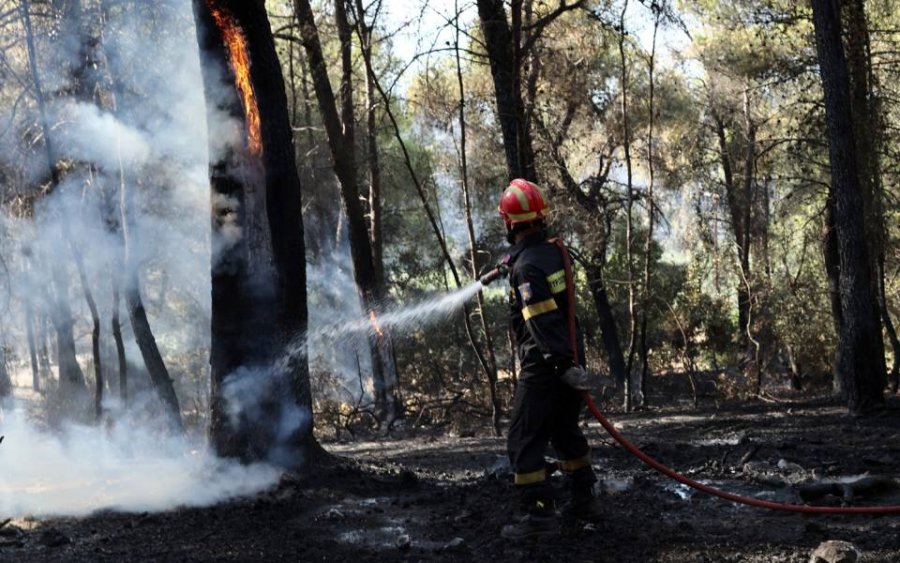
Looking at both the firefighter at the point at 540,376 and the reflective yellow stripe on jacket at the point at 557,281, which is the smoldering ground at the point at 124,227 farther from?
the reflective yellow stripe on jacket at the point at 557,281

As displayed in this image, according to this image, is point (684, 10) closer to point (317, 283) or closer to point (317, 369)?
point (317, 369)

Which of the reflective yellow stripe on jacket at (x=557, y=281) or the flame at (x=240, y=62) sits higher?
the flame at (x=240, y=62)

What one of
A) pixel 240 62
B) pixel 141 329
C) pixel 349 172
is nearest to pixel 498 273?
pixel 240 62

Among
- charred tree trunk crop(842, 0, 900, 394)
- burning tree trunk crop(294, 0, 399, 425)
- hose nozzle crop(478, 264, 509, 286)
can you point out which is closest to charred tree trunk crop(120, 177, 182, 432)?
burning tree trunk crop(294, 0, 399, 425)

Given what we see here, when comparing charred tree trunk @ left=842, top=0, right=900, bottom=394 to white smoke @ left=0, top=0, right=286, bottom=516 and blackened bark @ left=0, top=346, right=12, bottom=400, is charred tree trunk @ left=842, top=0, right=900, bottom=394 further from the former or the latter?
blackened bark @ left=0, top=346, right=12, bottom=400

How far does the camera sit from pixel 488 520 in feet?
18.9

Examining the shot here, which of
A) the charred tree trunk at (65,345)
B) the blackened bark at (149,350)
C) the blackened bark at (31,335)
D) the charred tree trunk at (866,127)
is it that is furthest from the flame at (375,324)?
the blackened bark at (31,335)

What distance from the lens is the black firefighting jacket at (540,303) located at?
5.22m

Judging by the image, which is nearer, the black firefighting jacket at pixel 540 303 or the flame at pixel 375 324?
the black firefighting jacket at pixel 540 303

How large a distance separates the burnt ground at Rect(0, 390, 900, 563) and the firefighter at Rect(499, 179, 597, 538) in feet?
0.76

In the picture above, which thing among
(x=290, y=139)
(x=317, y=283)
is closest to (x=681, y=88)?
(x=317, y=283)

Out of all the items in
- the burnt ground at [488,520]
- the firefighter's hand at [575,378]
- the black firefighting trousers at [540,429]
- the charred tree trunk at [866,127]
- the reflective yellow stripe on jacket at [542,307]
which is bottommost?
the burnt ground at [488,520]

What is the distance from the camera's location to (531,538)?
5.20m

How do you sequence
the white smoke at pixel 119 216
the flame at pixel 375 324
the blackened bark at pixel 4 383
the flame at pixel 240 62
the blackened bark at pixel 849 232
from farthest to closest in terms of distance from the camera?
the blackened bark at pixel 4 383 → the flame at pixel 375 324 → the blackened bark at pixel 849 232 → the flame at pixel 240 62 → the white smoke at pixel 119 216
